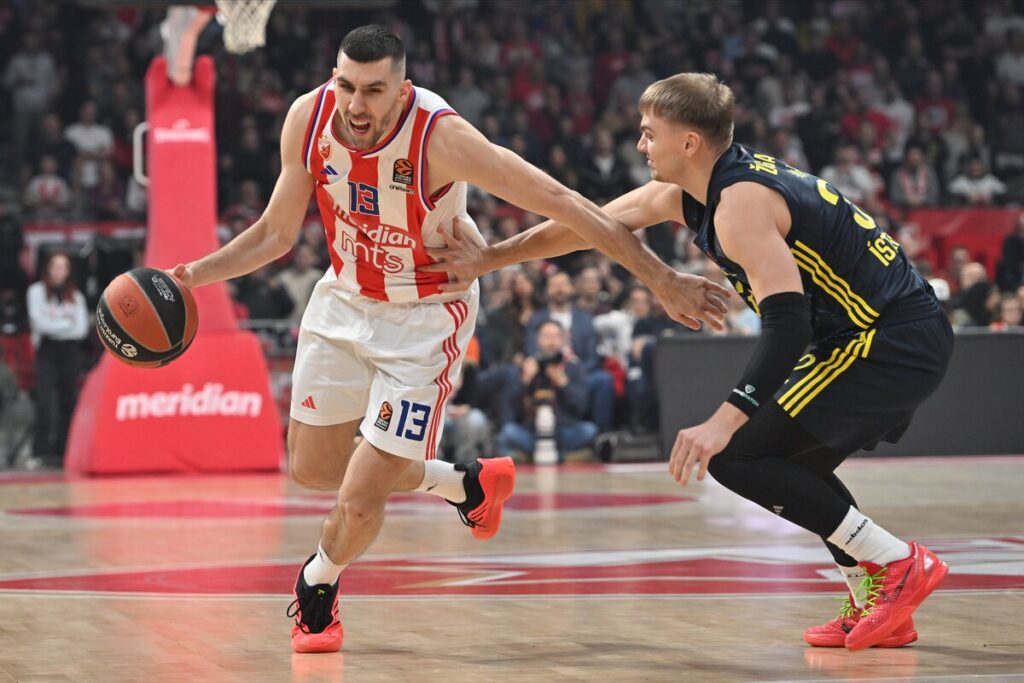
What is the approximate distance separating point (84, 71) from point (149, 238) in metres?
6.33

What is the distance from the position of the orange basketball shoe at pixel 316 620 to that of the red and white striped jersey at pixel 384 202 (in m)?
1.00

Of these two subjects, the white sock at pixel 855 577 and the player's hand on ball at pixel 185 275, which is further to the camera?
the player's hand on ball at pixel 185 275

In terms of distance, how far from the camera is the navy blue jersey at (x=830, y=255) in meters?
4.81

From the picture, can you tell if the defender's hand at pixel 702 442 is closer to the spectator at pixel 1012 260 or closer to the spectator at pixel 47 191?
the spectator at pixel 1012 260

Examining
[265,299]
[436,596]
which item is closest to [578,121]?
[265,299]

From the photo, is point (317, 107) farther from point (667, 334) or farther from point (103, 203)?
point (103, 203)

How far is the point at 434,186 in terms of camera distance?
17.1 ft

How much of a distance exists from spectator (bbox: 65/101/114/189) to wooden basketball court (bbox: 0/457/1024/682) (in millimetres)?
6662

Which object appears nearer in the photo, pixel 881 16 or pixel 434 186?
pixel 434 186

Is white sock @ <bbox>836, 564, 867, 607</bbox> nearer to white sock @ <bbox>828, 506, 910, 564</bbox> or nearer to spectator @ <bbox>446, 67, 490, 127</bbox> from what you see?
white sock @ <bbox>828, 506, 910, 564</bbox>

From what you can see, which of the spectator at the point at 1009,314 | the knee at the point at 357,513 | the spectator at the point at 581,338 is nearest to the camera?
the knee at the point at 357,513

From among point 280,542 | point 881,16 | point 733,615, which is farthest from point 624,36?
point 733,615

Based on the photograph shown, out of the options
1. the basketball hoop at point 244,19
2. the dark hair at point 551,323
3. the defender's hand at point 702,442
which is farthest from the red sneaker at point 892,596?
the dark hair at point 551,323

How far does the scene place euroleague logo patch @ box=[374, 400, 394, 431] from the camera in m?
5.13
